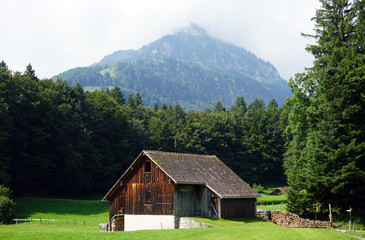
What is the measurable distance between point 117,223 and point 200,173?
33.4ft

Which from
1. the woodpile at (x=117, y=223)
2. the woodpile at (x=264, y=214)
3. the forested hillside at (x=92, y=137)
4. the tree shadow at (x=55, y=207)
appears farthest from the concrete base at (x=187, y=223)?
the forested hillside at (x=92, y=137)

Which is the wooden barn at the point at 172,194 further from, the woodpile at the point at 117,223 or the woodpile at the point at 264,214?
the woodpile at the point at 264,214

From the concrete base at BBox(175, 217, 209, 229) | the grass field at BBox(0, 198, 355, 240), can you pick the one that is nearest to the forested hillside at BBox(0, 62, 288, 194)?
Result: the grass field at BBox(0, 198, 355, 240)

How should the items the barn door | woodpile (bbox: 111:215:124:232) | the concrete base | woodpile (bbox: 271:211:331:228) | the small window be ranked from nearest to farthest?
1. the concrete base
2. woodpile (bbox: 271:211:331:228)
3. the barn door
4. the small window
5. woodpile (bbox: 111:215:124:232)

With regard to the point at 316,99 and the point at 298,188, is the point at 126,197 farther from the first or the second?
the point at 316,99

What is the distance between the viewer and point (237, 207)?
129ft

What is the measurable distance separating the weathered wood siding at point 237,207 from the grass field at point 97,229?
3.35ft

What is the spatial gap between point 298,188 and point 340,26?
62.5 ft

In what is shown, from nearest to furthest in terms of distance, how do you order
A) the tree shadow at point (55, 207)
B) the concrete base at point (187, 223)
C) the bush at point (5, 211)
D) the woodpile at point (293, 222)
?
the concrete base at point (187, 223)
the woodpile at point (293, 222)
the bush at point (5, 211)
the tree shadow at point (55, 207)

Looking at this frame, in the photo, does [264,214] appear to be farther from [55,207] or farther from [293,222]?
[55,207]

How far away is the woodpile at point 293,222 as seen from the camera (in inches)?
1430

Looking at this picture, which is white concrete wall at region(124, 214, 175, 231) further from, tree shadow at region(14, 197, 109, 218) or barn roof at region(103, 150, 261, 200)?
tree shadow at region(14, 197, 109, 218)

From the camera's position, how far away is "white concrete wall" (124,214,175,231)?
1457 inches

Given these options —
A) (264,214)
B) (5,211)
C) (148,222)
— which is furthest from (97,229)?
(264,214)
